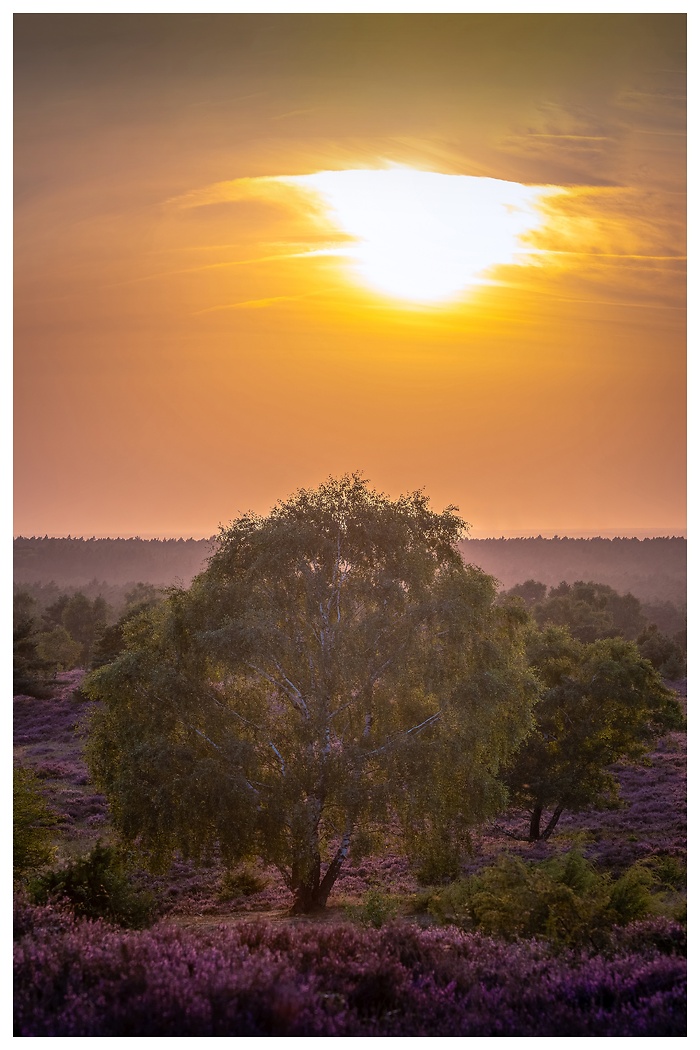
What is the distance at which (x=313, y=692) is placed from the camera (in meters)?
17.3

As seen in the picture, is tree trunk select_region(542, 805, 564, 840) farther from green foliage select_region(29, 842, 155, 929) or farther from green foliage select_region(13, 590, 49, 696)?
green foliage select_region(13, 590, 49, 696)

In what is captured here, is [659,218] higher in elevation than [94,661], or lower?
higher

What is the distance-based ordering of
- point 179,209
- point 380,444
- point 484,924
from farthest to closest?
point 380,444
point 179,209
point 484,924

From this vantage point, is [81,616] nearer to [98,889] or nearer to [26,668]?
[26,668]

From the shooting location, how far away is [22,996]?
852cm

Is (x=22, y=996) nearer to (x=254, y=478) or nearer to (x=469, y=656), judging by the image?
(x=469, y=656)

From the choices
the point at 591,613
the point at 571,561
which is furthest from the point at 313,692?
the point at 571,561

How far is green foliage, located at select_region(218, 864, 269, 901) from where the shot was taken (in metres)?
20.3

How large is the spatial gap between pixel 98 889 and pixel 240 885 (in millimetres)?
8400

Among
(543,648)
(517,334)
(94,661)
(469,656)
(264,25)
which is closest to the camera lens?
(264,25)

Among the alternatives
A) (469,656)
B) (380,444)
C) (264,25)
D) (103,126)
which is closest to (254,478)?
(380,444)

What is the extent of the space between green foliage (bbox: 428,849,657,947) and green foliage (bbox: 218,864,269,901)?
325 inches
